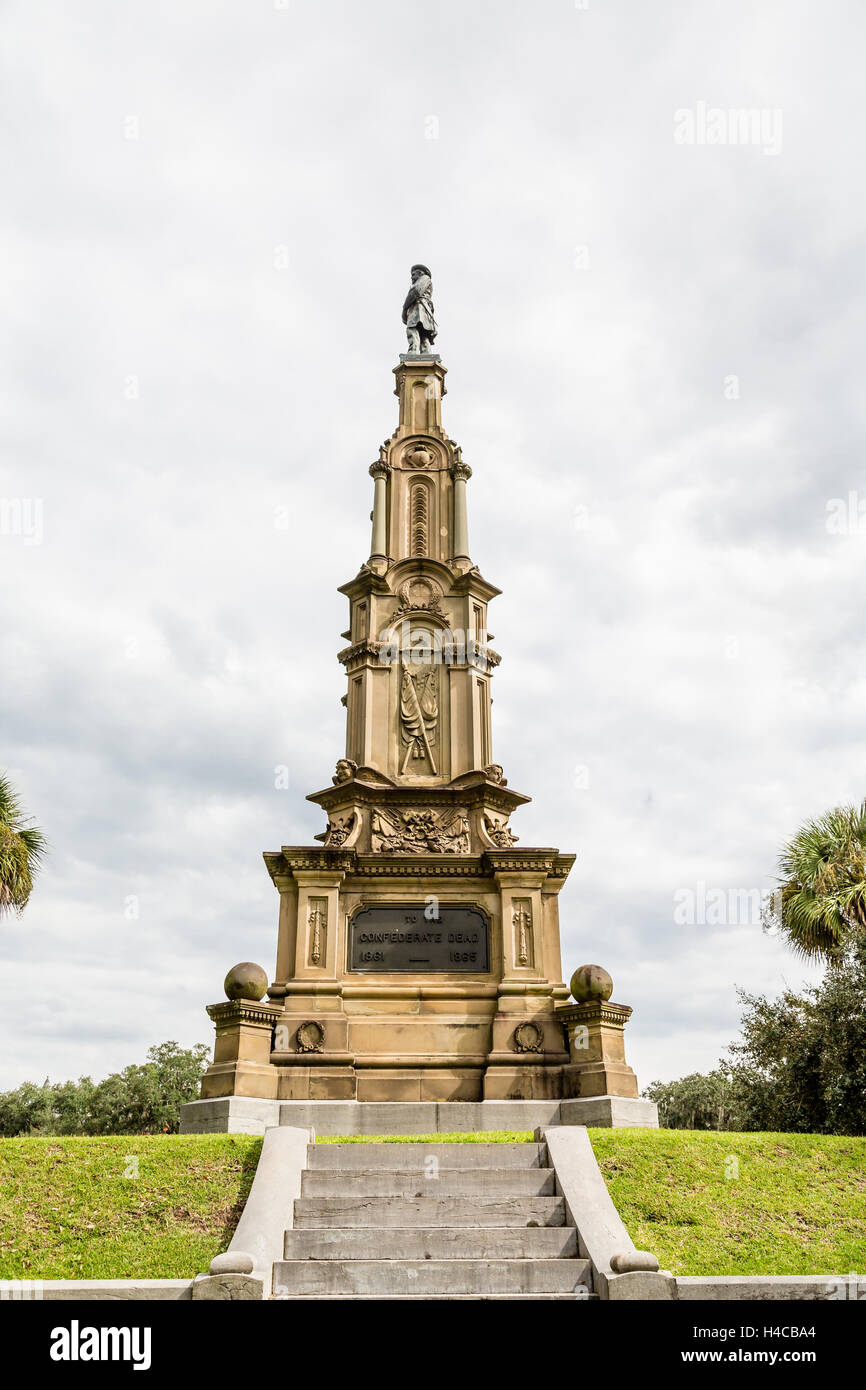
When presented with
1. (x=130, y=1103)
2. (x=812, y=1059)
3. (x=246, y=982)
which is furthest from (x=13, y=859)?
(x=130, y=1103)

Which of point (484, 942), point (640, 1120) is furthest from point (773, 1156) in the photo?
point (484, 942)

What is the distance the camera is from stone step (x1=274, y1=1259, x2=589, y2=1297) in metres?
9.42

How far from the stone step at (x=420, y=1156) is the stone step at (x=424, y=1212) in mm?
1137

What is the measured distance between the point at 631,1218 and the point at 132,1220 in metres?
5.48

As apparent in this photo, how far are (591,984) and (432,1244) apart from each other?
665 cm

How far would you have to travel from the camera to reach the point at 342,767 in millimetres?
19797

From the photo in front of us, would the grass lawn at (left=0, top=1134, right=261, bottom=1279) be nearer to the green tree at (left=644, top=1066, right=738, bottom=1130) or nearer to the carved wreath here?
the carved wreath

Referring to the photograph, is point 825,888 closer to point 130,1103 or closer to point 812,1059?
point 812,1059

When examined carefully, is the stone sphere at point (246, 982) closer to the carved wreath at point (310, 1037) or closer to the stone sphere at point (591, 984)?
the carved wreath at point (310, 1037)

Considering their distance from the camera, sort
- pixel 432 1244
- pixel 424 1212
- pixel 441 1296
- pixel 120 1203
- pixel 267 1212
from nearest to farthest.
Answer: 1. pixel 441 1296
2. pixel 432 1244
3. pixel 267 1212
4. pixel 424 1212
5. pixel 120 1203

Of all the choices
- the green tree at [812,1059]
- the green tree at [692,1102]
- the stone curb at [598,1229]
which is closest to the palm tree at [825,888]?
the green tree at [812,1059]

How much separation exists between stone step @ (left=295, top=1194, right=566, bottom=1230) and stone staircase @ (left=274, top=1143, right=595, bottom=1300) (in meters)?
0.01

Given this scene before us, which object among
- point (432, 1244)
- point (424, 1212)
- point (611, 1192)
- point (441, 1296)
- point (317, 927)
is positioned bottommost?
point (441, 1296)

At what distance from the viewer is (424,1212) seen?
1102 cm
